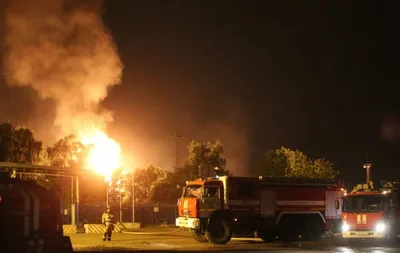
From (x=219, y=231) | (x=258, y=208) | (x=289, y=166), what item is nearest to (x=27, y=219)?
(x=219, y=231)

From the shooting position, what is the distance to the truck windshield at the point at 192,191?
84.9 ft

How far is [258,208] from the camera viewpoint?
86.2 feet

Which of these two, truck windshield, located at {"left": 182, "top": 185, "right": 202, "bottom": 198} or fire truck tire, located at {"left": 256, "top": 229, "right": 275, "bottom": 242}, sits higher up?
truck windshield, located at {"left": 182, "top": 185, "right": 202, "bottom": 198}

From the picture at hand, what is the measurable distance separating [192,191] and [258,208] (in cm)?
296

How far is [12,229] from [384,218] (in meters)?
19.3

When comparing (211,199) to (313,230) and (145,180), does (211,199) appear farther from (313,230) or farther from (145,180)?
(145,180)

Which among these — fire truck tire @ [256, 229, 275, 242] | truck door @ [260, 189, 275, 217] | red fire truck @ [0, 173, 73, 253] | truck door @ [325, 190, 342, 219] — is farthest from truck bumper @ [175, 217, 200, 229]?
red fire truck @ [0, 173, 73, 253]

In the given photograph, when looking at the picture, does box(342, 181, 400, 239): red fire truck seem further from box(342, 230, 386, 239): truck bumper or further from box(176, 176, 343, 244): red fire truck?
box(176, 176, 343, 244): red fire truck

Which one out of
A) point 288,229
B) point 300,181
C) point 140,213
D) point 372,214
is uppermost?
point 300,181

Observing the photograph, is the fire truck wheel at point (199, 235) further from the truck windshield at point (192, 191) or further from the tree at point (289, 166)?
the tree at point (289, 166)

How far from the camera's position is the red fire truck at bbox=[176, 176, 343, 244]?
83.4ft

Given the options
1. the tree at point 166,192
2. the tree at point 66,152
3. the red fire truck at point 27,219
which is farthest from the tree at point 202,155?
the red fire truck at point 27,219

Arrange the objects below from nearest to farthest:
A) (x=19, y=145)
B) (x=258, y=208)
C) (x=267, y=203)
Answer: (x=258, y=208) < (x=267, y=203) < (x=19, y=145)

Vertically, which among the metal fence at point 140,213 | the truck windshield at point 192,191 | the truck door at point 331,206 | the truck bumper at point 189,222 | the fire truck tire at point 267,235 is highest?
the truck windshield at point 192,191
